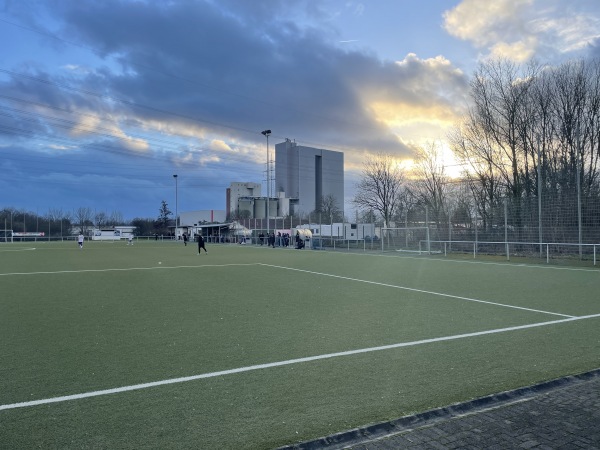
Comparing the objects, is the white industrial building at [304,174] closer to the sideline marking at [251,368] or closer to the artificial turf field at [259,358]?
the artificial turf field at [259,358]

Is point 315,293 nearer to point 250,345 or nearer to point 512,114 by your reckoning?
point 250,345

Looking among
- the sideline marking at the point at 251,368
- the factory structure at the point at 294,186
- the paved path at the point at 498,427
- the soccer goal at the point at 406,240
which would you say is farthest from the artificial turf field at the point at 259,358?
the factory structure at the point at 294,186

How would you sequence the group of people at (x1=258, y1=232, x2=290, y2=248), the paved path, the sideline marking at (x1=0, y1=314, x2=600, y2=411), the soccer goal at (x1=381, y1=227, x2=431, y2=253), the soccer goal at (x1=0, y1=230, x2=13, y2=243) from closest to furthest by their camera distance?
the paved path < the sideline marking at (x1=0, y1=314, x2=600, y2=411) < the soccer goal at (x1=381, y1=227, x2=431, y2=253) < the group of people at (x1=258, y1=232, x2=290, y2=248) < the soccer goal at (x1=0, y1=230, x2=13, y2=243)

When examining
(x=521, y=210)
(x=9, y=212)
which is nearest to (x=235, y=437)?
(x=521, y=210)

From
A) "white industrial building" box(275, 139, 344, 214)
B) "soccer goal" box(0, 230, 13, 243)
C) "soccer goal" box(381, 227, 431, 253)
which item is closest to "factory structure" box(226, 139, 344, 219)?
"white industrial building" box(275, 139, 344, 214)

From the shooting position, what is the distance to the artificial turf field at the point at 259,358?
3.64 metres

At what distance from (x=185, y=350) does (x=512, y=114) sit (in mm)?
29478

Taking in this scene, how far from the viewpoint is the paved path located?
3.33 meters

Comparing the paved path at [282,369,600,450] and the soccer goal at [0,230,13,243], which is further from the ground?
the soccer goal at [0,230,13,243]

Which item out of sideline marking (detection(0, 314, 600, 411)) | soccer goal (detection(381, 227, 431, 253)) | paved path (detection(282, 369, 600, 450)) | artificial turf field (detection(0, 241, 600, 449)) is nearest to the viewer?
paved path (detection(282, 369, 600, 450))

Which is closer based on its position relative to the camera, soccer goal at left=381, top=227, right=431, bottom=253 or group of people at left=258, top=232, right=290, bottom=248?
soccer goal at left=381, top=227, right=431, bottom=253

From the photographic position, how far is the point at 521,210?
22.5 metres

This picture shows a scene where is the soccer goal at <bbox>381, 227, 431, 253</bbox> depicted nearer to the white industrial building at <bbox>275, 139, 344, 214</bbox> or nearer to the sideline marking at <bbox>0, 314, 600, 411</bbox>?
the sideline marking at <bbox>0, 314, 600, 411</bbox>

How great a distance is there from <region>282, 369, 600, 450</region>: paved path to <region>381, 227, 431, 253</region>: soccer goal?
2418cm
